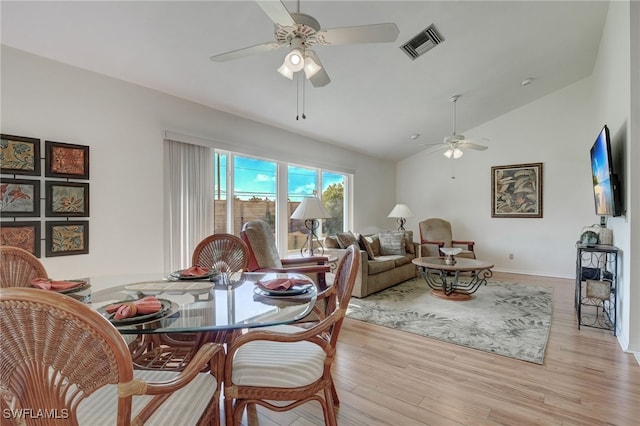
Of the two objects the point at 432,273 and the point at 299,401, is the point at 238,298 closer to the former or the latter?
the point at 299,401

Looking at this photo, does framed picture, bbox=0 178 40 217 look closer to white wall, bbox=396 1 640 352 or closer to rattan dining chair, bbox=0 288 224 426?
rattan dining chair, bbox=0 288 224 426

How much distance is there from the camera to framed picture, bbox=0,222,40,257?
7.61 feet

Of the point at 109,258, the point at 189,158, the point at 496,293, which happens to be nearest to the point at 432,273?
the point at 496,293

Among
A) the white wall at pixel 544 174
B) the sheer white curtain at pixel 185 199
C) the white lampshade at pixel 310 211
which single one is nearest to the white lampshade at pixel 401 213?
the white wall at pixel 544 174

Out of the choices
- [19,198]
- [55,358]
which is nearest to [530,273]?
[55,358]

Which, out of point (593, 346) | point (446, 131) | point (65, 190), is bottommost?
point (593, 346)

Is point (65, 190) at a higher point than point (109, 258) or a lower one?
higher

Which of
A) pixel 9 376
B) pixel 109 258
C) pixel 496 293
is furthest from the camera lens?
pixel 496 293

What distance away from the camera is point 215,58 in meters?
2.10

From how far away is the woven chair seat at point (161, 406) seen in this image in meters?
1.05

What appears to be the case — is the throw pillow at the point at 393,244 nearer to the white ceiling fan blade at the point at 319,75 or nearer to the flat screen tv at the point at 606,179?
the flat screen tv at the point at 606,179

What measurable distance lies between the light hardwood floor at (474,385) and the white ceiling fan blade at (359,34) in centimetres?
222

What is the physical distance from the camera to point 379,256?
5277 mm

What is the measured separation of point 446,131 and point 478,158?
3.04 ft
